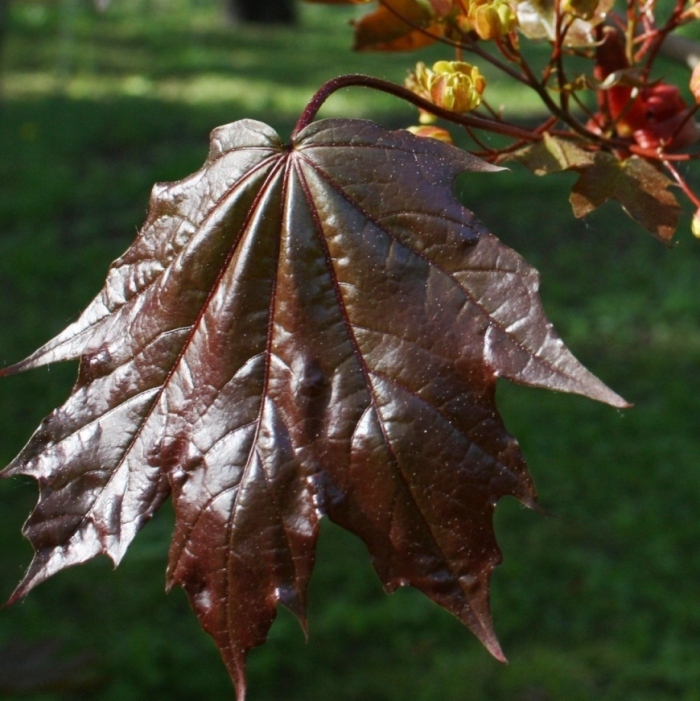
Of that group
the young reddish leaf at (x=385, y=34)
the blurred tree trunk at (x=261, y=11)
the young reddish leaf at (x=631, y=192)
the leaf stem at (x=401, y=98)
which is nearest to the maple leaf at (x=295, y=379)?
the leaf stem at (x=401, y=98)

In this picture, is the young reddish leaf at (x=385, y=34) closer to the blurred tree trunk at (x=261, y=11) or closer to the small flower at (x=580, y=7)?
the small flower at (x=580, y=7)

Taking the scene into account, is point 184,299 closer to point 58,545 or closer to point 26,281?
point 58,545

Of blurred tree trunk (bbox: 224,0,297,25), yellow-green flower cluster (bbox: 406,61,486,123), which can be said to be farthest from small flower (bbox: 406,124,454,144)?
blurred tree trunk (bbox: 224,0,297,25)

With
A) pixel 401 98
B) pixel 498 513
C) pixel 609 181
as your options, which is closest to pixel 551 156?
pixel 609 181

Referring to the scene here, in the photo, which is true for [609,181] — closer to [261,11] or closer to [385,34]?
[385,34]

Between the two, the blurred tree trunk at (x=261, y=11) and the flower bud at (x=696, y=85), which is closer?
the flower bud at (x=696, y=85)

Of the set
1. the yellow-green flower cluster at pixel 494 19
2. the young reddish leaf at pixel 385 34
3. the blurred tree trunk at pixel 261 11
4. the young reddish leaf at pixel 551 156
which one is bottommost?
the blurred tree trunk at pixel 261 11

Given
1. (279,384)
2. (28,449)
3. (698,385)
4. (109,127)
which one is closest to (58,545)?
(28,449)

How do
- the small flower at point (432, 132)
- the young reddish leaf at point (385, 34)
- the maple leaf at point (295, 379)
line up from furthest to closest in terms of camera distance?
the young reddish leaf at point (385, 34)
the small flower at point (432, 132)
the maple leaf at point (295, 379)

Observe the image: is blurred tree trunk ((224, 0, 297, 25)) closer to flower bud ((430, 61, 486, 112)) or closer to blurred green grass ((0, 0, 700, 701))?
blurred green grass ((0, 0, 700, 701))
